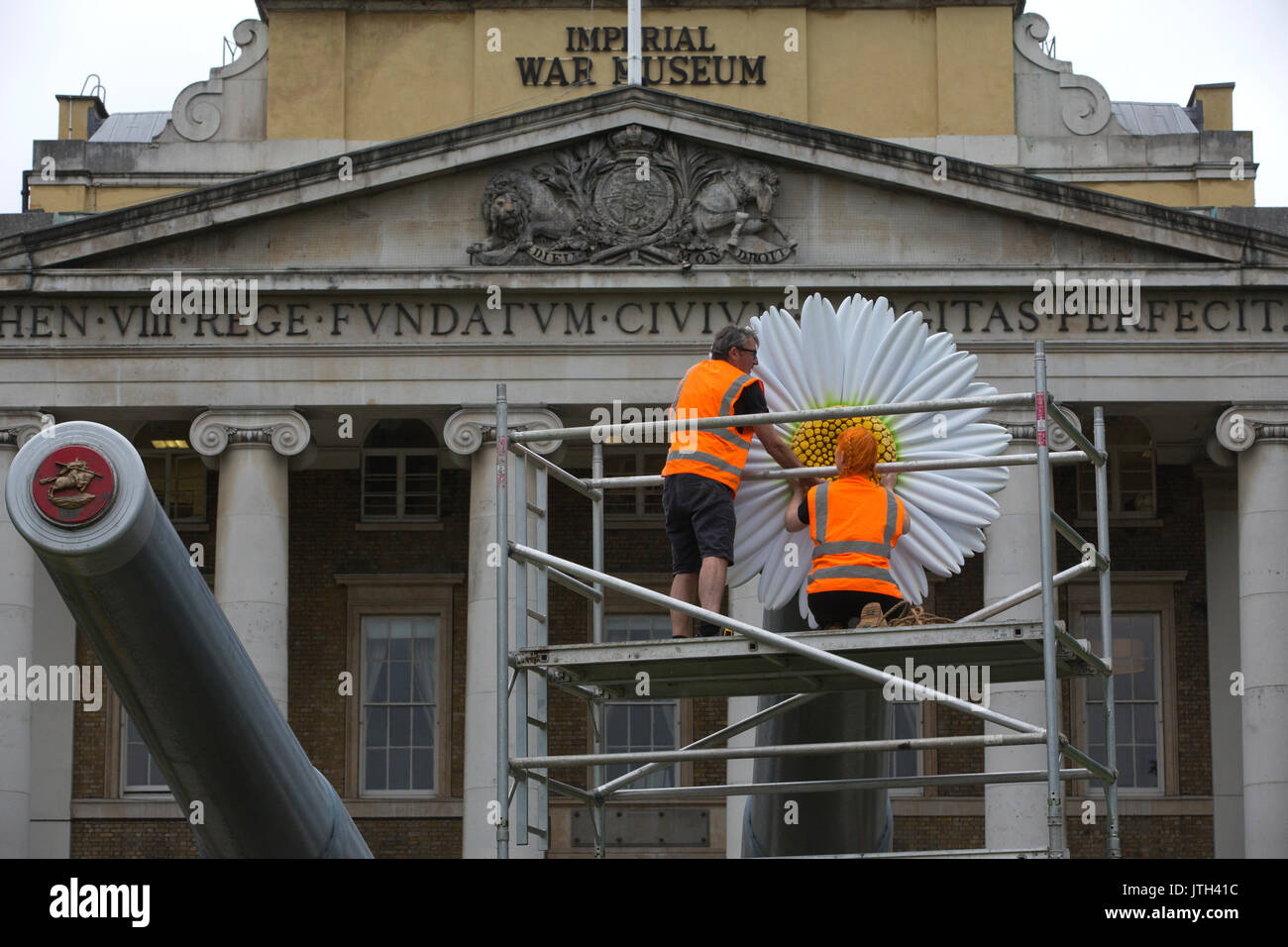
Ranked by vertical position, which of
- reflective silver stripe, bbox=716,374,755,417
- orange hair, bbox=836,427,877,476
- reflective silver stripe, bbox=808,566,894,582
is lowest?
reflective silver stripe, bbox=808,566,894,582

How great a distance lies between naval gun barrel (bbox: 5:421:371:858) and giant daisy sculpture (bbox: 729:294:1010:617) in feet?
11.8

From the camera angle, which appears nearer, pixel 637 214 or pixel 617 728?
pixel 637 214

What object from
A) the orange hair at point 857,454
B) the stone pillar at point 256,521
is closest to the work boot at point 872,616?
the orange hair at point 857,454

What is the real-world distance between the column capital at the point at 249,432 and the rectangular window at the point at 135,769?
6.75 m

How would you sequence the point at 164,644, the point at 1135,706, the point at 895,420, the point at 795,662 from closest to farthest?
the point at 164,644
the point at 795,662
the point at 895,420
the point at 1135,706

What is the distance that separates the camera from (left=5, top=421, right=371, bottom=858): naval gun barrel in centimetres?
724

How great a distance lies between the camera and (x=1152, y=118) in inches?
1813

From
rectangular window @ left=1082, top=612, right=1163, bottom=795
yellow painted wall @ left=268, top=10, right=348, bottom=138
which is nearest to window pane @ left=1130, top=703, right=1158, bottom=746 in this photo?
rectangular window @ left=1082, top=612, right=1163, bottom=795

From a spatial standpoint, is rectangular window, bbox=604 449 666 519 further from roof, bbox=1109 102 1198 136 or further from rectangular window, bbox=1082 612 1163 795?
roof, bbox=1109 102 1198 136

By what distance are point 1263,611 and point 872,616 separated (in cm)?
2425

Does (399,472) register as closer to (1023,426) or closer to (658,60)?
(658,60)

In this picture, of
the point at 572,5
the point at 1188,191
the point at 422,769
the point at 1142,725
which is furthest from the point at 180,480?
the point at 1188,191
